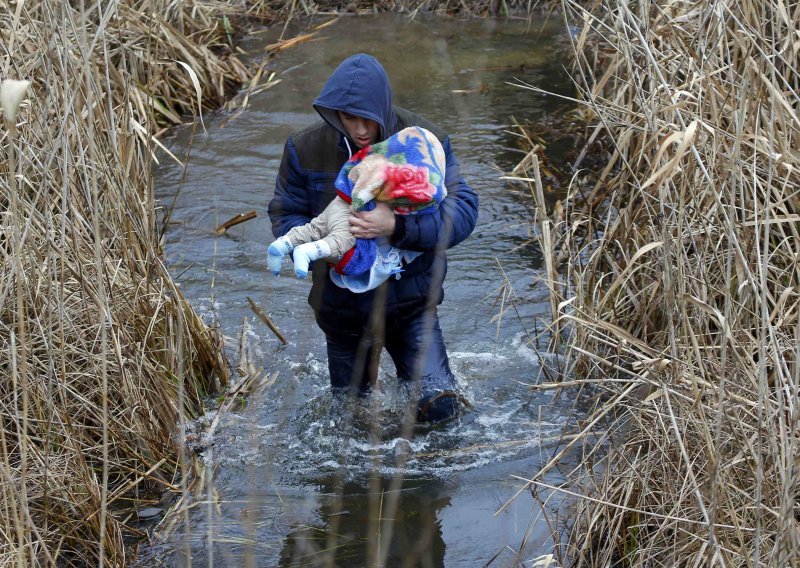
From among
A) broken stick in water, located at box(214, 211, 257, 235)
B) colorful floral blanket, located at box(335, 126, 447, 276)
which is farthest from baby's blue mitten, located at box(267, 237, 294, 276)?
broken stick in water, located at box(214, 211, 257, 235)

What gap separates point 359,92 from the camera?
3439 millimetres

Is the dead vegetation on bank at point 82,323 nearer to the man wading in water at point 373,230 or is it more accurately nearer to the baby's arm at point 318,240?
the baby's arm at point 318,240

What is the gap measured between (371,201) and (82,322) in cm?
117

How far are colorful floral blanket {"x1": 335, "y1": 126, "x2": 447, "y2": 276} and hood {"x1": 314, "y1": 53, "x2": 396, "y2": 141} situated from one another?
0.11 metres

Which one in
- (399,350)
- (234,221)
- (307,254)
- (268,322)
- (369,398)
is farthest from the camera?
(234,221)

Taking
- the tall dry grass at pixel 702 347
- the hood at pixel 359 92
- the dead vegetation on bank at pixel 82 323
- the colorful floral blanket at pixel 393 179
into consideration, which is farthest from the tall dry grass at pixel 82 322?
Result: the tall dry grass at pixel 702 347

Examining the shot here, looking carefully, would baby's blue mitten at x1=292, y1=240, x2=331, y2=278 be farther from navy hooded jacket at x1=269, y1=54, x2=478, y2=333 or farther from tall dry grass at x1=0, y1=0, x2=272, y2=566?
tall dry grass at x1=0, y1=0, x2=272, y2=566

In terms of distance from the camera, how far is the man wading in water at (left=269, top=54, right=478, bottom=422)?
11.6 ft

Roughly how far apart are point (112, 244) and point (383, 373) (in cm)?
156

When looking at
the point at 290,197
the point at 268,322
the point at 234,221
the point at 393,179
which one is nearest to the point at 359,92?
the point at 393,179

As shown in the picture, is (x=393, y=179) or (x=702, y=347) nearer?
(x=702, y=347)

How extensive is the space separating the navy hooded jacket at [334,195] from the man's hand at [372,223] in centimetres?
5

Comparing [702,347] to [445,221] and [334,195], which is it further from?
[334,195]

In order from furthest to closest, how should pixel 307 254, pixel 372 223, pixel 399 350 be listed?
pixel 399 350 → pixel 372 223 → pixel 307 254
